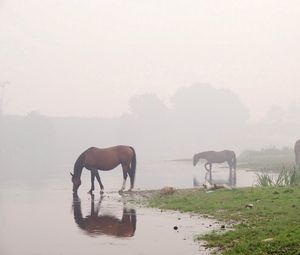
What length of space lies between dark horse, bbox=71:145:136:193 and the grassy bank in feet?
15.4

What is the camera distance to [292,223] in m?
11.0

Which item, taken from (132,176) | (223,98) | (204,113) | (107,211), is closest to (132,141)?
(204,113)

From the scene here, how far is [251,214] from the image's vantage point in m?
13.4

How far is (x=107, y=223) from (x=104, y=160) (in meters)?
11.3

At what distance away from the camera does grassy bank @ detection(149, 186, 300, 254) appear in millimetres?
9117

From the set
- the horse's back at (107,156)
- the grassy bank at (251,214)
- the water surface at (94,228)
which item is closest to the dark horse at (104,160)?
the horse's back at (107,156)

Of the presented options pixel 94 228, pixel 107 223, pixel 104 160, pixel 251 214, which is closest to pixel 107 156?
pixel 104 160

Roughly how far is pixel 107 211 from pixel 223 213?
4.22m

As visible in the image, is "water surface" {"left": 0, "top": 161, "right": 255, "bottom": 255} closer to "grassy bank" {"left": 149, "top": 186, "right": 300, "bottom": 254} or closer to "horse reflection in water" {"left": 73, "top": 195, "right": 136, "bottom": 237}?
"horse reflection in water" {"left": 73, "top": 195, "right": 136, "bottom": 237}

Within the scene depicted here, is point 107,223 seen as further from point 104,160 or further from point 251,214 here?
point 104,160

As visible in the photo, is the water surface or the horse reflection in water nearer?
the water surface

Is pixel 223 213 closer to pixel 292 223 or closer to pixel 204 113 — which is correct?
pixel 292 223

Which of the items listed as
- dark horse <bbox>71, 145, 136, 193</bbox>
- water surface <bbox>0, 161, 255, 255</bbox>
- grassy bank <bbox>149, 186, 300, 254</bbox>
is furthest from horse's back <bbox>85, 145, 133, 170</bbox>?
water surface <bbox>0, 161, 255, 255</bbox>

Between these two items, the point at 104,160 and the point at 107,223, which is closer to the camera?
the point at 107,223
